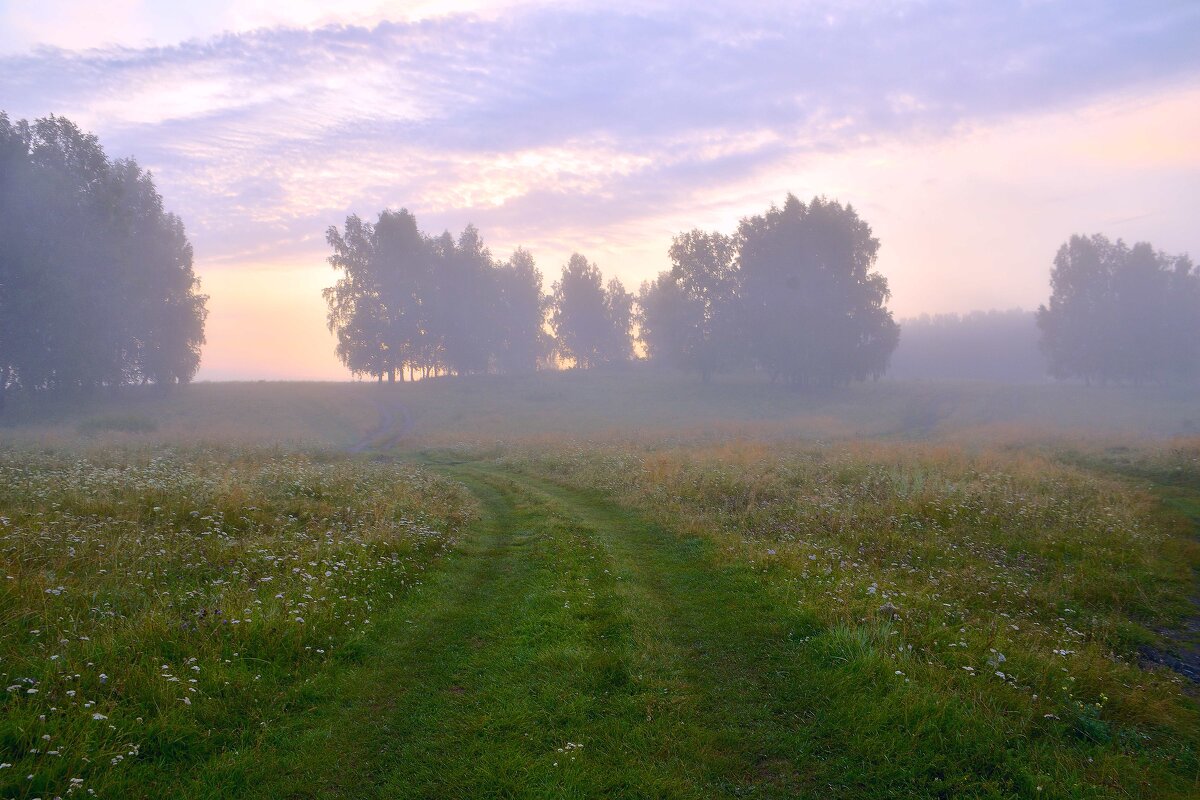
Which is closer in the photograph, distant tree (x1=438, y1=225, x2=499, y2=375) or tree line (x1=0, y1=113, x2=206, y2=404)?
tree line (x1=0, y1=113, x2=206, y2=404)

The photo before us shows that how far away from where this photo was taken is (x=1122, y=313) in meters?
71.7

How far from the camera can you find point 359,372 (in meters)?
72.1

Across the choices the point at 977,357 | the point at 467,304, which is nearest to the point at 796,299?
the point at 467,304

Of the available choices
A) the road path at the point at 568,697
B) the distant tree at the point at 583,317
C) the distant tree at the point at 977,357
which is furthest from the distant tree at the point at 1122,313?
the road path at the point at 568,697

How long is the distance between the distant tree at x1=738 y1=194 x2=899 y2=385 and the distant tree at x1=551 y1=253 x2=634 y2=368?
39552mm

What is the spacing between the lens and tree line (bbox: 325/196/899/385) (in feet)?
219

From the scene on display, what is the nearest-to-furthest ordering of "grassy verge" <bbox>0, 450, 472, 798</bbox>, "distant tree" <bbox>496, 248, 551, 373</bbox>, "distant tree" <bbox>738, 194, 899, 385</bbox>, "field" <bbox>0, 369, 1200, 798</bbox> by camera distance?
1. "grassy verge" <bbox>0, 450, 472, 798</bbox>
2. "field" <bbox>0, 369, 1200, 798</bbox>
3. "distant tree" <bbox>738, 194, 899, 385</bbox>
4. "distant tree" <bbox>496, 248, 551, 373</bbox>

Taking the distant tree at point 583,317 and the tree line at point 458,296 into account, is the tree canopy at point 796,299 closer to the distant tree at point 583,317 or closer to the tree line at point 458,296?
the tree line at point 458,296

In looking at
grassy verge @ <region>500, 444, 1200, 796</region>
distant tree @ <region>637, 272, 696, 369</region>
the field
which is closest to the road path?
the field

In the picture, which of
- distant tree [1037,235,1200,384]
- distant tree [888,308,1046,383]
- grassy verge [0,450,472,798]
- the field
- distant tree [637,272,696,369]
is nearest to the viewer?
grassy verge [0,450,472,798]

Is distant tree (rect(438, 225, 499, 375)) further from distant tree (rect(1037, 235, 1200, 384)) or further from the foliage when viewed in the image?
distant tree (rect(1037, 235, 1200, 384))

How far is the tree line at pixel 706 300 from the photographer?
219 feet

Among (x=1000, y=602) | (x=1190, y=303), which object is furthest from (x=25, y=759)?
(x=1190, y=303)

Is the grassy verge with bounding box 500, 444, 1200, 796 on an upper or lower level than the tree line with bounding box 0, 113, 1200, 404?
lower
